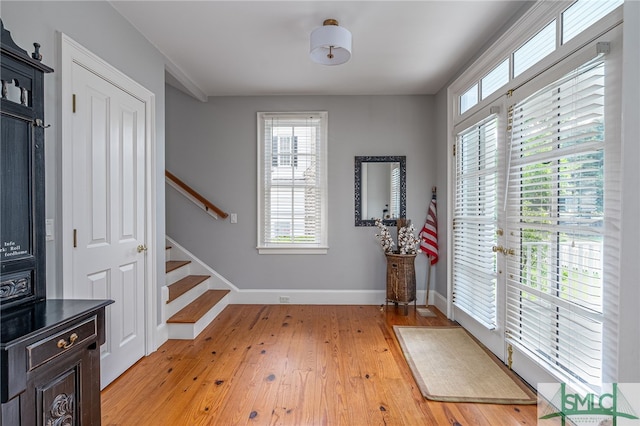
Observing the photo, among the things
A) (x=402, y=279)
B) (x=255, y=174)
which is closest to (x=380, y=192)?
(x=402, y=279)

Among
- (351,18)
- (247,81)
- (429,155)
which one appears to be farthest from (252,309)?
(351,18)

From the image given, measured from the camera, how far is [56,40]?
1.78 m

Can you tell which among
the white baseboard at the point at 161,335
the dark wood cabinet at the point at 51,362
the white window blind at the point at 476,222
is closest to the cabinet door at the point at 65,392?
the dark wood cabinet at the point at 51,362

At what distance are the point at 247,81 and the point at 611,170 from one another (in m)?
3.28

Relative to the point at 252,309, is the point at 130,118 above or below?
above

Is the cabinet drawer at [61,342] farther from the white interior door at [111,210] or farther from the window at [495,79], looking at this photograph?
the window at [495,79]

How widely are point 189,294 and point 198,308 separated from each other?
0.81ft

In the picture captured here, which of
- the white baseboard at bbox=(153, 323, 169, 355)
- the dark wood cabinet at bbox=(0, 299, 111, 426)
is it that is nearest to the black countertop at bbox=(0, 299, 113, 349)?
the dark wood cabinet at bbox=(0, 299, 111, 426)

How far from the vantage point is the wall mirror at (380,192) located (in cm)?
397

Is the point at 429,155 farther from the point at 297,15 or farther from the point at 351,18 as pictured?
the point at 297,15

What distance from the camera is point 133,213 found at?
2.47 meters

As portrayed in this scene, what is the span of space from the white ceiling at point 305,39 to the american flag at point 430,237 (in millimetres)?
1590

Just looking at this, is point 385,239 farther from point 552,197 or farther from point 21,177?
point 21,177

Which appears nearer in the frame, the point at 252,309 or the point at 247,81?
the point at 247,81
